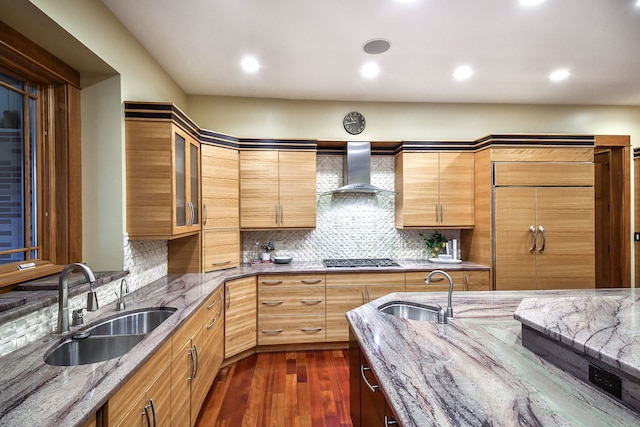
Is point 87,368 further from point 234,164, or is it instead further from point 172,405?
point 234,164

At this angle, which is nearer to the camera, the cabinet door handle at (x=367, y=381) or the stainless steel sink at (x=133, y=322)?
the cabinet door handle at (x=367, y=381)

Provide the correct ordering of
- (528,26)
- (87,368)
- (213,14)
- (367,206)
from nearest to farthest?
(87,368) < (213,14) < (528,26) < (367,206)

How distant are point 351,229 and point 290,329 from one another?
1409 millimetres

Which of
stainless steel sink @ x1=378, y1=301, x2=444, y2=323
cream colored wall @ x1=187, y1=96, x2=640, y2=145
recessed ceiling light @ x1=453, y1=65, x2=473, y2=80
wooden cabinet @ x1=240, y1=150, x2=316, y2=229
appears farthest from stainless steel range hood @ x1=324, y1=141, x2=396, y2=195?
stainless steel sink @ x1=378, y1=301, x2=444, y2=323

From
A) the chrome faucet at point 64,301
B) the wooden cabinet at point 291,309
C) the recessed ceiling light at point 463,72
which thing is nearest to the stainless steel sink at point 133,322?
the chrome faucet at point 64,301

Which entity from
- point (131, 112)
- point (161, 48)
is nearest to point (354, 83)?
point (161, 48)

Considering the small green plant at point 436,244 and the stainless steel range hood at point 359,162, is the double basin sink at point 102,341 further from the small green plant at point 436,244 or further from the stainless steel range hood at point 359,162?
the small green plant at point 436,244

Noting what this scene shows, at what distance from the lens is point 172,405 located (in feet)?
5.30

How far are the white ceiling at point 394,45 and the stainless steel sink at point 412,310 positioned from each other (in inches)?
77.5

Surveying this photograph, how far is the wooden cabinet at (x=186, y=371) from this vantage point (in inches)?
65.6

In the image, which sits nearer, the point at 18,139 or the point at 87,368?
the point at 87,368

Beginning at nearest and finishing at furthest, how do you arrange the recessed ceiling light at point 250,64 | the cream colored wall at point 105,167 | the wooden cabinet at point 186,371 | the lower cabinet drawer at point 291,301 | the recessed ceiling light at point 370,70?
the wooden cabinet at point 186,371, the cream colored wall at point 105,167, the recessed ceiling light at point 250,64, the recessed ceiling light at point 370,70, the lower cabinet drawer at point 291,301

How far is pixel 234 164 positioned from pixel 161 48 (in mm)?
1216

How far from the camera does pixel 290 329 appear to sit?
3234 mm
